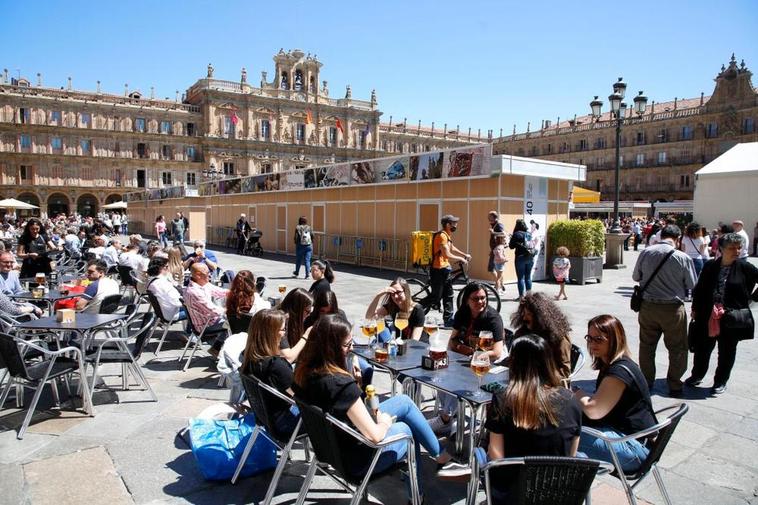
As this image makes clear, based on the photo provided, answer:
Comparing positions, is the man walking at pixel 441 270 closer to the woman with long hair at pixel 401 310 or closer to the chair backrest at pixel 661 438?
the woman with long hair at pixel 401 310

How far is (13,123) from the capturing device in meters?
50.7

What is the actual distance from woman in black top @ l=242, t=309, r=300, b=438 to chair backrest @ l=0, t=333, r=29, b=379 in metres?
1.95

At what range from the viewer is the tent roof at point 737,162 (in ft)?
66.8

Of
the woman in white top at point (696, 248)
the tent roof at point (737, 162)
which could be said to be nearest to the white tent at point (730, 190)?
the tent roof at point (737, 162)

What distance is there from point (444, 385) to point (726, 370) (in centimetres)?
346

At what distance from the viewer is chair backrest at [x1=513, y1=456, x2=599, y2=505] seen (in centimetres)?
210

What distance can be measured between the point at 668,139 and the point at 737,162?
37.8 metres

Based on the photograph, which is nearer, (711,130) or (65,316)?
(65,316)

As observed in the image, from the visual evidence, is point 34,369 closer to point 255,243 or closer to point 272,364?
point 272,364

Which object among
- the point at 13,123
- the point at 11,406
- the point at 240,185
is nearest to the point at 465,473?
the point at 11,406

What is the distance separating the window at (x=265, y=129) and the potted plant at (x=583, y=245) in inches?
2056

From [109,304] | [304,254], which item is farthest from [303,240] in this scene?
[109,304]

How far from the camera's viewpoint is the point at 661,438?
2.62 metres

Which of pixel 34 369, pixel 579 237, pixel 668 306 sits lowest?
pixel 34 369
